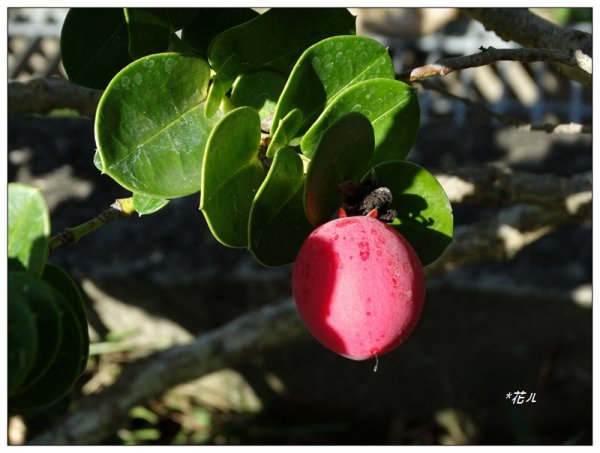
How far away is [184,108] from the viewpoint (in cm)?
64

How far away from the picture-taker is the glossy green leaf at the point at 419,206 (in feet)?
2.19

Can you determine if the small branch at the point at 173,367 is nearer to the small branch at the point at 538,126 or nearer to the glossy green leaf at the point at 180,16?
the small branch at the point at 538,126

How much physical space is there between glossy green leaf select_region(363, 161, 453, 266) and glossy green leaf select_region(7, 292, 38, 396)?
0.28 m

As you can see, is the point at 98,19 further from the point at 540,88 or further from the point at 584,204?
Result: the point at 540,88

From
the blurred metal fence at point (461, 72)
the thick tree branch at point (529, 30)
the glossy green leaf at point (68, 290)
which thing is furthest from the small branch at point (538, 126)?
the blurred metal fence at point (461, 72)

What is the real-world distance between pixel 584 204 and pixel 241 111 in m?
0.82

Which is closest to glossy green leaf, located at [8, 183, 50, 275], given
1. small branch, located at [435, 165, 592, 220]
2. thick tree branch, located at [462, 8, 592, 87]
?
thick tree branch, located at [462, 8, 592, 87]

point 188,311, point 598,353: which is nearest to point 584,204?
point 598,353

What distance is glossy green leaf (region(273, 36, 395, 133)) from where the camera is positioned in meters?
0.63

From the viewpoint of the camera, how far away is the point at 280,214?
0.62m

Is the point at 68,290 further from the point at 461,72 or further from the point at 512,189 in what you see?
the point at 461,72

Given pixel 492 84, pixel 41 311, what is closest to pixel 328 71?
pixel 41 311

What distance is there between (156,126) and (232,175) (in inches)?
2.7

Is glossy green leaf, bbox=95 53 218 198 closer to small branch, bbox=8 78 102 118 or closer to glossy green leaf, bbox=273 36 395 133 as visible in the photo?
glossy green leaf, bbox=273 36 395 133
